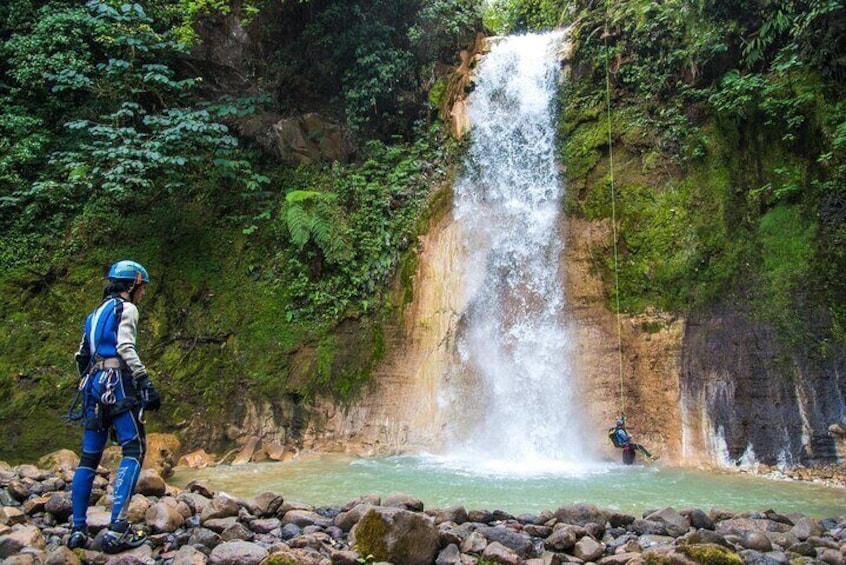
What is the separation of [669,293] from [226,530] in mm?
7215

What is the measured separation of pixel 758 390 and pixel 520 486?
359 centimetres

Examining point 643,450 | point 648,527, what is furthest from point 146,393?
point 643,450

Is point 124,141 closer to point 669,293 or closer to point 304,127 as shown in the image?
point 304,127

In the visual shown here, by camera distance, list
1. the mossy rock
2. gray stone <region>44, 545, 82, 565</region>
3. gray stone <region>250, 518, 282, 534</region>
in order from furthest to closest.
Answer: gray stone <region>250, 518, 282, 534</region>
the mossy rock
gray stone <region>44, 545, 82, 565</region>

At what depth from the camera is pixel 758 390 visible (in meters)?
8.12

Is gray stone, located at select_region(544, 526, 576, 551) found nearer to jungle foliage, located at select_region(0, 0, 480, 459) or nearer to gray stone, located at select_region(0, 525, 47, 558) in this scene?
gray stone, located at select_region(0, 525, 47, 558)

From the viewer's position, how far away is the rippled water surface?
623 cm

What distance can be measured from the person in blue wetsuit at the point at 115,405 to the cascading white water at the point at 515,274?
5.81 metres

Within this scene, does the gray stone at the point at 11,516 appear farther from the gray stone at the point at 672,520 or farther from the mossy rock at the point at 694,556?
the gray stone at the point at 672,520

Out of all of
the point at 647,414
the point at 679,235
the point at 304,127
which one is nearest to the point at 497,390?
the point at 647,414

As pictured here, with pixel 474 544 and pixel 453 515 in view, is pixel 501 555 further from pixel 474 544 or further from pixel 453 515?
pixel 453 515

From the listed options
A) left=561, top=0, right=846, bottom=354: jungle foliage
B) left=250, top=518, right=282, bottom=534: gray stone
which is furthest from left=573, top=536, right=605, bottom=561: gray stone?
left=561, top=0, right=846, bottom=354: jungle foliage

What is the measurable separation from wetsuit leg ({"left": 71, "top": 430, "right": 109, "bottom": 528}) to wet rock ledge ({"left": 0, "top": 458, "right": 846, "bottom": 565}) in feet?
0.68

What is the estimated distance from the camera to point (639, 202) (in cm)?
998
